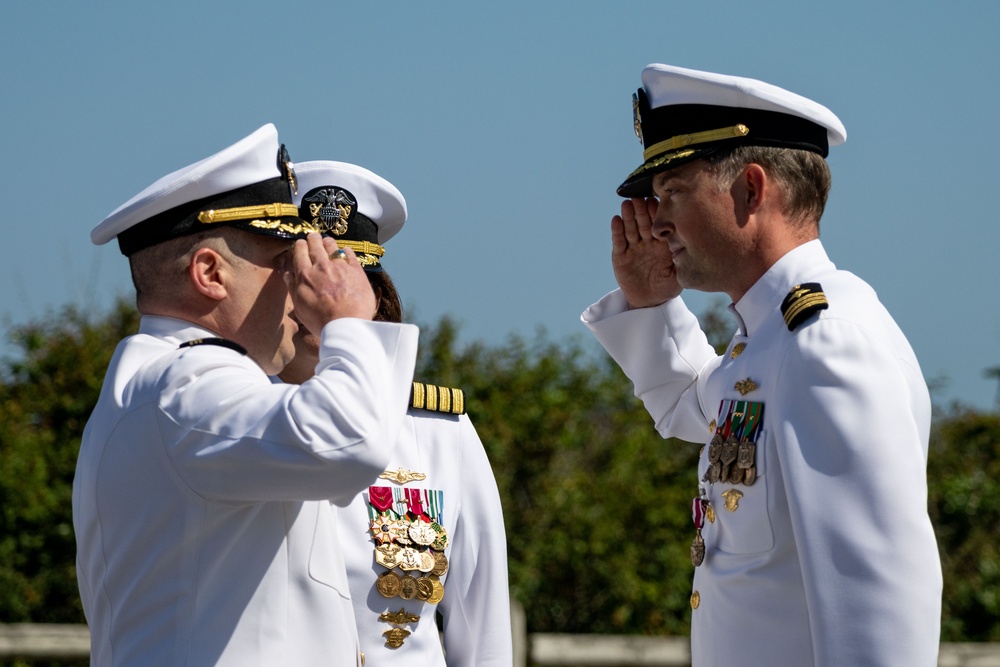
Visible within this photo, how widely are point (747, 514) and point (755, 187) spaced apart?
0.89 meters

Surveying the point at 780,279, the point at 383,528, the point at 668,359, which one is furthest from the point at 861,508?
the point at 383,528

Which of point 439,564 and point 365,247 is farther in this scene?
point 365,247

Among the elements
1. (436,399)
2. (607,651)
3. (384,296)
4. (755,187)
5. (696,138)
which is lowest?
(607,651)

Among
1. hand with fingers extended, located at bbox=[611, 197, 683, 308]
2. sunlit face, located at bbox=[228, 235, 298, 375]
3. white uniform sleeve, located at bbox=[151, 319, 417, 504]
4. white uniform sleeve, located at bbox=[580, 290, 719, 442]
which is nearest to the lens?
white uniform sleeve, located at bbox=[151, 319, 417, 504]

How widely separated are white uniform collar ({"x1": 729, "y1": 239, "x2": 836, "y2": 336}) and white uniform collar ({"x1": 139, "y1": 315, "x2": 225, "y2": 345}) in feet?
4.80

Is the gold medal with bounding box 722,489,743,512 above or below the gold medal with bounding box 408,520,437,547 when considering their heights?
above

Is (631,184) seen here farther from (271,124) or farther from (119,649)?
(119,649)

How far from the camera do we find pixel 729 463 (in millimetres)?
3422

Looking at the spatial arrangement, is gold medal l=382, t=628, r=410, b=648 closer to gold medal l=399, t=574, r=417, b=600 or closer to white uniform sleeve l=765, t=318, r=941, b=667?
gold medal l=399, t=574, r=417, b=600

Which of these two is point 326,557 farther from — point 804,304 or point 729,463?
point 804,304

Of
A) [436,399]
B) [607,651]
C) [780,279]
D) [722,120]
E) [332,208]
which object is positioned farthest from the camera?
[607,651]

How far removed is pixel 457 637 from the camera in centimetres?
389

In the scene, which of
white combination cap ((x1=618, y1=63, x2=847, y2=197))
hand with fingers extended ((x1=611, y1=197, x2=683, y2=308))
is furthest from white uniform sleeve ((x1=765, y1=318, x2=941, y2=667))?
hand with fingers extended ((x1=611, y1=197, x2=683, y2=308))

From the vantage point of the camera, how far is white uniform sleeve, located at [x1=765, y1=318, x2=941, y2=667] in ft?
9.98
